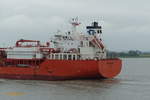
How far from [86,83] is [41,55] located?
7.23m

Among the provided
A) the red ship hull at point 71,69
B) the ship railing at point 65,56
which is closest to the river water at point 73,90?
the red ship hull at point 71,69

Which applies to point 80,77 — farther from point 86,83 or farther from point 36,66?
point 36,66

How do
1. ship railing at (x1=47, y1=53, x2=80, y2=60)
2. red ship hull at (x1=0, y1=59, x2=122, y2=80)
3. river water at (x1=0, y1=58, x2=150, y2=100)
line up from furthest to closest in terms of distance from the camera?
1. ship railing at (x1=47, y1=53, x2=80, y2=60)
2. red ship hull at (x1=0, y1=59, x2=122, y2=80)
3. river water at (x1=0, y1=58, x2=150, y2=100)

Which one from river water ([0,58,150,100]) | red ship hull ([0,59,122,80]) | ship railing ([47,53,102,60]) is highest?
ship railing ([47,53,102,60])

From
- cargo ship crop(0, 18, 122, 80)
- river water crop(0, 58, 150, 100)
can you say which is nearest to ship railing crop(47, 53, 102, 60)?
cargo ship crop(0, 18, 122, 80)

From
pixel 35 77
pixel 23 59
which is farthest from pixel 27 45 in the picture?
pixel 35 77

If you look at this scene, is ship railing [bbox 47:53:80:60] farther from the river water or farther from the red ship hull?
the river water

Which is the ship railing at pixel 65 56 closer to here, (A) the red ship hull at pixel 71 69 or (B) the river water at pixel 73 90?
(A) the red ship hull at pixel 71 69

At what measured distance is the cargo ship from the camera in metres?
37.2

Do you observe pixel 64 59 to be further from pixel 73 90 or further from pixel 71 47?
pixel 73 90

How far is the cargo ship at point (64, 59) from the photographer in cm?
3719

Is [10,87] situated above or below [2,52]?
below

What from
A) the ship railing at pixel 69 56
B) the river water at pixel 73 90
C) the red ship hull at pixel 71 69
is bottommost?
the river water at pixel 73 90

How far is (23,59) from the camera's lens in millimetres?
41875
